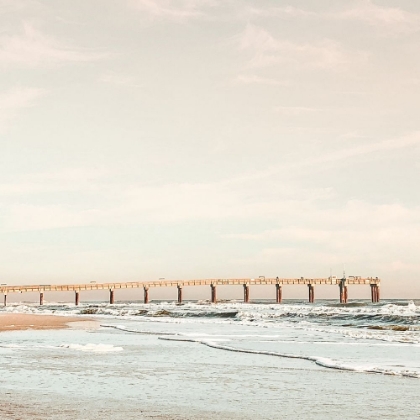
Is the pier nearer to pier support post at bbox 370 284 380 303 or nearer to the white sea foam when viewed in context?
pier support post at bbox 370 284 380 303

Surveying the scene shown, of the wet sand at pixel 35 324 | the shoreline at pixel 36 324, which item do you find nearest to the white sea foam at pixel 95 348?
the shoreline at pixel 36 324

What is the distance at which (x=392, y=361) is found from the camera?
1572cm

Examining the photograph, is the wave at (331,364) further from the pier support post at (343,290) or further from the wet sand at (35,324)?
the pier support post at (343,290)

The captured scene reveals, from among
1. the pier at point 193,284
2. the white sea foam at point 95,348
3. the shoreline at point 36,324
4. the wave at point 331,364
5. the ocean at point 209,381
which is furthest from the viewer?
the pier at point 193,284

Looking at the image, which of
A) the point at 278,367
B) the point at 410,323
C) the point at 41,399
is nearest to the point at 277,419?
the point at 41,399

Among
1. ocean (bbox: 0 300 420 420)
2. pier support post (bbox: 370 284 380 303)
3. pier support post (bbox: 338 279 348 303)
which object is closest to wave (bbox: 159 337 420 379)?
ocean (bbox: 0 300 420 420)

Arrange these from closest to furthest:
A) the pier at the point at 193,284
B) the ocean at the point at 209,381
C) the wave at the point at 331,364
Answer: the ocean at the point at 209,381 → the wave at the point at 331,364 → the pier at the point at 193,284

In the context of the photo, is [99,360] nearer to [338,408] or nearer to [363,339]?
[338,408]

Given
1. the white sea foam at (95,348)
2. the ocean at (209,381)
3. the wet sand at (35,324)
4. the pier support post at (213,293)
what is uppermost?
the pier support post at (213,293)

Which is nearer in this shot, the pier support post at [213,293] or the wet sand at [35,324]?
the wet sand at [35,324]

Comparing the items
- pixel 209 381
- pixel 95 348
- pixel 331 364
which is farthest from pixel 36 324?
pixel 209 381

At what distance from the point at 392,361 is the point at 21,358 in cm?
924

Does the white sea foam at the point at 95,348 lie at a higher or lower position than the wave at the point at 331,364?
lower

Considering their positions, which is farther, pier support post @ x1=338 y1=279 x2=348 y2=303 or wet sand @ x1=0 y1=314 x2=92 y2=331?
pier support post @ x1=338 y1=279 x2=348 y2=303
